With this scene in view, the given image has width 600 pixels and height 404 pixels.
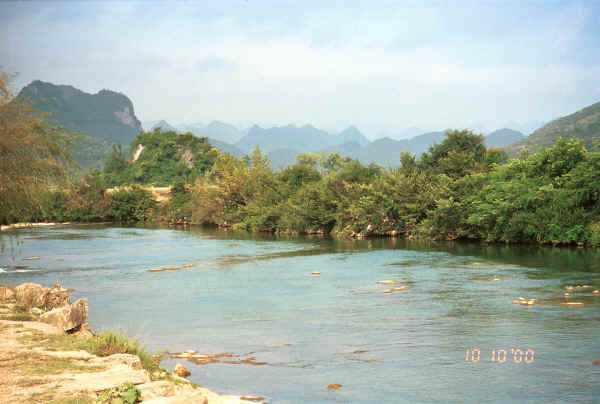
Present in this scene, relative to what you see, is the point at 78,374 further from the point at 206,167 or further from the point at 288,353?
the point at 206,167

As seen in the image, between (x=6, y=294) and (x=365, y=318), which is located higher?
(x=6, y=294)

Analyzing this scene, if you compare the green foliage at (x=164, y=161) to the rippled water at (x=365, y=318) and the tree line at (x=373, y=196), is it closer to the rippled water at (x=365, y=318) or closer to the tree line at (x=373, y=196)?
the tree line at (x=373, y=196)

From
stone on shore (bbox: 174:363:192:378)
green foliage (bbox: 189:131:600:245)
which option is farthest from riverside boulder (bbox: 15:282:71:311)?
green foliage (bbox: 189:131:600:245)

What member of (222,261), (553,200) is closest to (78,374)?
(222,261)

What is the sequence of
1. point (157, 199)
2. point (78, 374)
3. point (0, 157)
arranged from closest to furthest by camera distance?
point (78, 374), point (0, 157), point (157, 199)

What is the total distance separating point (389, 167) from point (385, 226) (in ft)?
14.5

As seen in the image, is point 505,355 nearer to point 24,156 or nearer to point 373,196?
point 24,156

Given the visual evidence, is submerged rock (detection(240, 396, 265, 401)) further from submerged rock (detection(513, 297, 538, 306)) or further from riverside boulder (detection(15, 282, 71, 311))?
submerged rock (detection(513, 297, 538, 306))

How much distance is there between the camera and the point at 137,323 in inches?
548

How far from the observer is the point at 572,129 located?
9375cm

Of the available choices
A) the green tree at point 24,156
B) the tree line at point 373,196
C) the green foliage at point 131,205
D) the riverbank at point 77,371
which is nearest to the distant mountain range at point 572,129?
the tree line at point 373,196

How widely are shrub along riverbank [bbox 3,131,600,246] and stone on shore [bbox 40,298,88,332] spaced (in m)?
4.77

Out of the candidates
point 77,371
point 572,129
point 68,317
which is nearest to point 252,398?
point 77,371

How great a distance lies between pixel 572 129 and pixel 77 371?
331 feet
